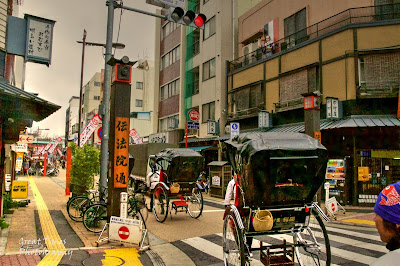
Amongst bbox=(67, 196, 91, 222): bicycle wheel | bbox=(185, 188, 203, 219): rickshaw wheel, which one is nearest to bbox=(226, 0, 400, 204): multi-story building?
bbox=(185, 188, 203, 219): rickshaw wheel

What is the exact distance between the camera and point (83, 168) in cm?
1324

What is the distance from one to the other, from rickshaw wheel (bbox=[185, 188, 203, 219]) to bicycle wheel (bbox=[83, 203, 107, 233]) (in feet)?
11.9

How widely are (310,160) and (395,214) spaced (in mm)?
3372

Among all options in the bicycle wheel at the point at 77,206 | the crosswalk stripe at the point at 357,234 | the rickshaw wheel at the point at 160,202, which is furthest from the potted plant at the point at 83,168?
the crosswalk stripe at the point at 357,234

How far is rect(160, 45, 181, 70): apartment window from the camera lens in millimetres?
A: 34491

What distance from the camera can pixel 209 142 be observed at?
27.3 metres

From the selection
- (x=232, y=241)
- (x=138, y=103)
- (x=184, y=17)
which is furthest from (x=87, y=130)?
(x=138, y=103)

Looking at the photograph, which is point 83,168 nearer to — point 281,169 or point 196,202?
point 196,202

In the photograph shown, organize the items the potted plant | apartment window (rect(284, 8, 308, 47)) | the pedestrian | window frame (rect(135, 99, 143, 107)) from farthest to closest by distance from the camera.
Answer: window frame (rect(135, 99, 143, 107)), apartment window (rect(284, 8, 308, 47)), the potted plant, the pedestrian

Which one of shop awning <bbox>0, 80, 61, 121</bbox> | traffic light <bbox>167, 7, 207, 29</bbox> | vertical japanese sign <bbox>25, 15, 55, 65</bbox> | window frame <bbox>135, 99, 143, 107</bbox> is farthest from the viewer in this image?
window frame <bbox>135, 99, 143, 107</bbox>

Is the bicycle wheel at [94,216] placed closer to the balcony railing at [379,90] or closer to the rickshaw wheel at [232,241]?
the rickshaw wheel at [232,241]

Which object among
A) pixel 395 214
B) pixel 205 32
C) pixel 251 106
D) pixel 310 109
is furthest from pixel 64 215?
pixel 205 32

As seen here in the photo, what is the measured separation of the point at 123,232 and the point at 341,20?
16.4m

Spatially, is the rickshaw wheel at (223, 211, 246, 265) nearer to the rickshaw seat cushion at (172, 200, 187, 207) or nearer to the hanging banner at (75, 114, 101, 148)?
the rickshaw seat cushion at (172, 200, 187, 207)
